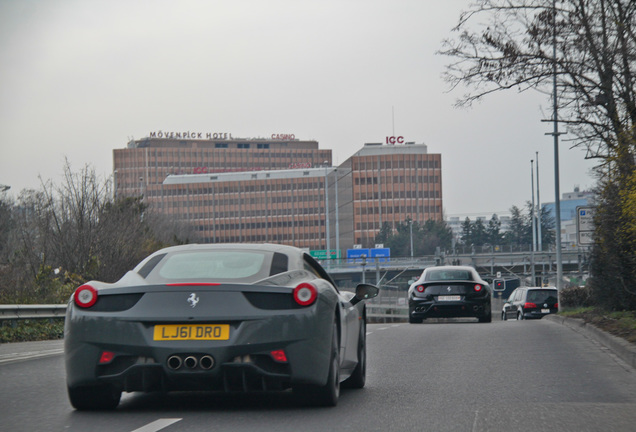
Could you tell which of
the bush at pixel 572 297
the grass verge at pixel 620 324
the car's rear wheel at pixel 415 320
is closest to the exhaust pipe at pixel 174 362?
the grass verge at pixel 620 324

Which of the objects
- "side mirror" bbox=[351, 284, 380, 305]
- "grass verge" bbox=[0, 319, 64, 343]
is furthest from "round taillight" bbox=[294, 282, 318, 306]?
"grass verge" bbox=[0, 319, 64, 343]

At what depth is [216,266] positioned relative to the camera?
25.4 feet

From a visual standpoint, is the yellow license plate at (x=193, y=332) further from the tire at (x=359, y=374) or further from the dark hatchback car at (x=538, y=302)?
the dark hatchback car at (x=538, y=302)

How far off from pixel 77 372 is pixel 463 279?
56.8ft

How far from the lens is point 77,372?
719 cm

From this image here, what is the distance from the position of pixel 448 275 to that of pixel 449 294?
21.1 inches

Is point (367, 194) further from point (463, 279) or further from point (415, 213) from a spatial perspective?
point (463, 279)

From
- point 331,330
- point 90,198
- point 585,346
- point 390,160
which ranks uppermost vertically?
point 390,160

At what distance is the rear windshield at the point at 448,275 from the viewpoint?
2391cm

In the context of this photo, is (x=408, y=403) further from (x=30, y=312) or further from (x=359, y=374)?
(x=30, y=312)

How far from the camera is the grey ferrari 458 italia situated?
273 inches

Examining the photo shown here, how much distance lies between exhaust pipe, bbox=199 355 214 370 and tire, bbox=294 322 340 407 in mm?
804

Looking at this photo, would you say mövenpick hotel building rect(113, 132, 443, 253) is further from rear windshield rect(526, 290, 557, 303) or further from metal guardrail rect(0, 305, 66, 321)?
metal guardrail rect(0, 305, 66, 321)

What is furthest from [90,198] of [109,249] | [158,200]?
[158,200]
